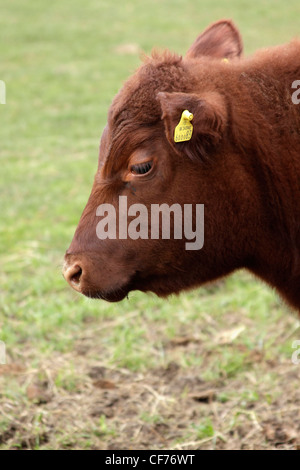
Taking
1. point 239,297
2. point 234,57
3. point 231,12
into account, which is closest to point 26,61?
point 231,12

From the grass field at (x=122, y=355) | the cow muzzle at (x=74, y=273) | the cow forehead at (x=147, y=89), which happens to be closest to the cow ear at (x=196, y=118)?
the cow forehead at (x=147, y=89)

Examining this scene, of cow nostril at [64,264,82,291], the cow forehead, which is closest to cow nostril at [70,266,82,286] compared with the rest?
cow nostril at [64,264,82,291]

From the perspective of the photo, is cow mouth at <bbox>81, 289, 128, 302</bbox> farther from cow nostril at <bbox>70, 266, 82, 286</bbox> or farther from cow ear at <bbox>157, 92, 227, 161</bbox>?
cow ear at <bbox>157, 92, 227, 161</bbox>

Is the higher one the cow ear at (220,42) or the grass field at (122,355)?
the cow ear at (220,42)

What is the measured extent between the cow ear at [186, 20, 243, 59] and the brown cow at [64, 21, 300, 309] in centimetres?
37

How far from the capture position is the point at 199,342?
5.30 metres

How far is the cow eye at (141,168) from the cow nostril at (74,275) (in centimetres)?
57

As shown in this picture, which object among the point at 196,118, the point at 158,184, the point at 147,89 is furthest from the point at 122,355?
the point at 196,118

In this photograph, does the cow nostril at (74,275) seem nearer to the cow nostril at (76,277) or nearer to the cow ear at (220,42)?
the cow nostril at (76,277)

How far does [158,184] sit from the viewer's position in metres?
3.14

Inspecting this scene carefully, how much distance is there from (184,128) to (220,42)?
1.17m

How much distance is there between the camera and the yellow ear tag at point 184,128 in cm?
285

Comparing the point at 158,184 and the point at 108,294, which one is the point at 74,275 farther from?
the point at 158,184

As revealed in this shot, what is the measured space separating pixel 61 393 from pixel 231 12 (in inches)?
Result: 856
